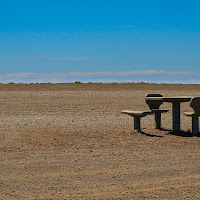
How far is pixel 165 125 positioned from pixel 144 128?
1173 mm

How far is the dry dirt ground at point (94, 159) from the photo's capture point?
551 centimetres

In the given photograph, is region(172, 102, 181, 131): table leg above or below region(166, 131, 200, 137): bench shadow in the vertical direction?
above

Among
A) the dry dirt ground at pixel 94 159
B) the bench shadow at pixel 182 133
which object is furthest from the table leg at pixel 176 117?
the dry dirt ground at pixel 94 159

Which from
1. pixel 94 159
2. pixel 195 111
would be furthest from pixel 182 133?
pixel 94 159

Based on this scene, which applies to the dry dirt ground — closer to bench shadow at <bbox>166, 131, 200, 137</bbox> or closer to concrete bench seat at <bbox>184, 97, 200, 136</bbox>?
bench shadow at <bbox>166, 131, 200, 137</bbox>

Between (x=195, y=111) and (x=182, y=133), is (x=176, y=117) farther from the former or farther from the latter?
(x=195, y=111)

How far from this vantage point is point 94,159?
7.53 metres

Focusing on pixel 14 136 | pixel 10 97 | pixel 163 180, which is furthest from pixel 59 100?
pixel 163 180

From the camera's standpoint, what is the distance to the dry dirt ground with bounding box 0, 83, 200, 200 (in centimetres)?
551

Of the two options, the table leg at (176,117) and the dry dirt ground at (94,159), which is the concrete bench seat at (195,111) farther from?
the table leg at (176,117)

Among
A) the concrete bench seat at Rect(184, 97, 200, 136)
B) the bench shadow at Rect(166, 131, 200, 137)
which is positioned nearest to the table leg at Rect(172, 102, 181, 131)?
the bench shadow at Rect(166, 131, 200, 137)

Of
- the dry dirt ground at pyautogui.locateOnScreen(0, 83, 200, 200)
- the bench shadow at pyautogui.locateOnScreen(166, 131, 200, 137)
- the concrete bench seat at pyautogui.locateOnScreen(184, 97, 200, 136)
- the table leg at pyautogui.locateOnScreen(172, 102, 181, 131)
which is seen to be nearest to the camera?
the dry dirt ground at pyautogui.locateOnScreen(0, 83, 200, 200)

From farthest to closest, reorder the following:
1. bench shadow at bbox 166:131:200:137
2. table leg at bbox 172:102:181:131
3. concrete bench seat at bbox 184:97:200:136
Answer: table leg at bbox 172:102:181:131 < bench shadow at bbox 166:131:200:137 < concrete bench seat at bbox 184:97:200:136

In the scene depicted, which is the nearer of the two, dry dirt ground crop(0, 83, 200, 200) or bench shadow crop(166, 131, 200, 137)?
dry dirt ground crop(0, 83, 200, 200)
